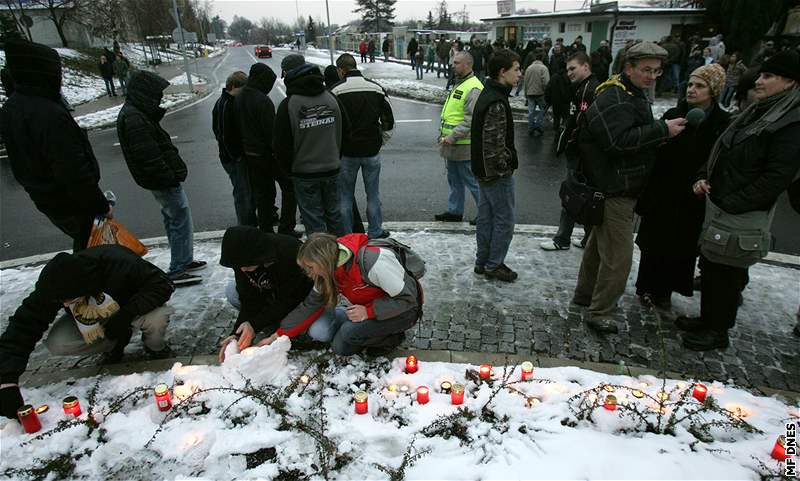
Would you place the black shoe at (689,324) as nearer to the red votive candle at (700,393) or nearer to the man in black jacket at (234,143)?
the red votive candle at (700,393)

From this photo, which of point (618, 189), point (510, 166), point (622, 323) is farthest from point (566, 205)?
point (622, 323)

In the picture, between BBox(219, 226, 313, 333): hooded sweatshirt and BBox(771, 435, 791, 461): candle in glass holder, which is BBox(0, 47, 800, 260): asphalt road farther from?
BBox(771, 435, 791, 461): candle in glass holder

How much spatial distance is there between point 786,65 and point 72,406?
4.98 m

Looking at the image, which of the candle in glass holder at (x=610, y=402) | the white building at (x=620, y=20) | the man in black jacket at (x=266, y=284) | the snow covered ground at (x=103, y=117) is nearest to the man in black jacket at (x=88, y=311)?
the man in black jacket at (x=266, y=284)

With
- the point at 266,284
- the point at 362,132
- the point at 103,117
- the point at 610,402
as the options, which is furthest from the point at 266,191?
the point at 103,117

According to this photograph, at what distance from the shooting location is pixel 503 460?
2594 mm

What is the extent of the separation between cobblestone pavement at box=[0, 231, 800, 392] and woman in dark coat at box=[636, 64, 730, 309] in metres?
0.30

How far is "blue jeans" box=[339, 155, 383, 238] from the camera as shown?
5.39 meters

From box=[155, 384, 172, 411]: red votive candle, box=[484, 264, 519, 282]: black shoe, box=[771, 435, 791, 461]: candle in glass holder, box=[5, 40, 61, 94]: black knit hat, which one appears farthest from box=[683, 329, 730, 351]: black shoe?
box=[5, 40, 61, 94]: black knit hat

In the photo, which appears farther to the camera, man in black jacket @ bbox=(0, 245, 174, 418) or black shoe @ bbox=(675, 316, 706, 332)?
black shoe @ bbox=(675, 316, 706, 332)

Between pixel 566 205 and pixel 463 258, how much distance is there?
1626 mm

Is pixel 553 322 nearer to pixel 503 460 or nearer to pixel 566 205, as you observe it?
pixel 566 205

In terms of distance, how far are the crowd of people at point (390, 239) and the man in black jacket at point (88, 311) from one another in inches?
0.4

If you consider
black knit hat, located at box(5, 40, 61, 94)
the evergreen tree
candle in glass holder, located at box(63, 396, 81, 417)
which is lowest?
candle in glass holder, located at box(63, 396, 81, 417)
